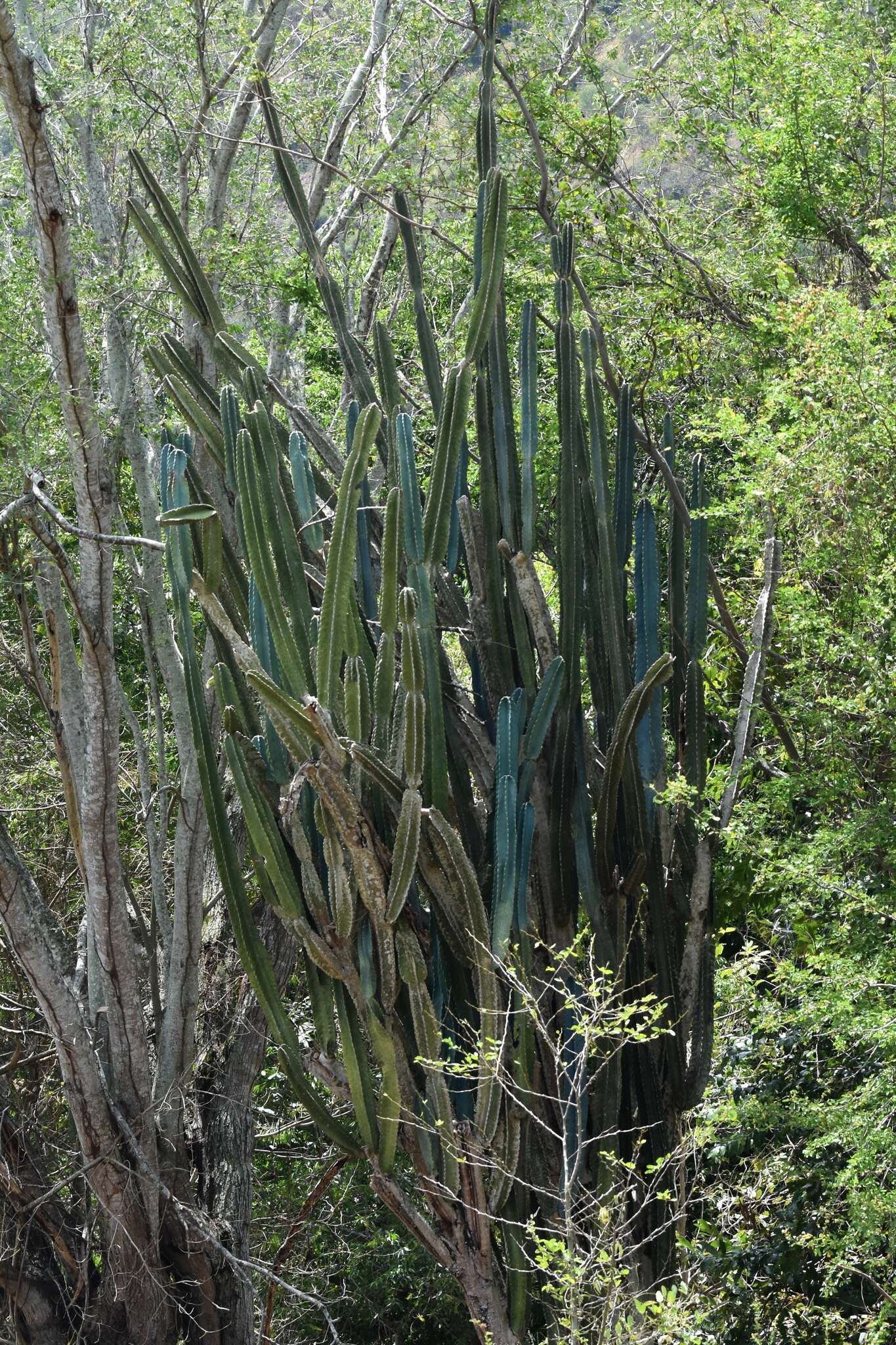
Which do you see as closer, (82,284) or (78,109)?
(82,284)

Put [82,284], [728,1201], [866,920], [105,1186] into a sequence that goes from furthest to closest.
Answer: [82,284], [728,1201], [105,1186], [866,920]

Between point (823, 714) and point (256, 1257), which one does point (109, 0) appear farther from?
point (256, 1257)

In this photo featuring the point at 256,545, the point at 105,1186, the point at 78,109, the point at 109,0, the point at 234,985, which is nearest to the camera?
the point at 256,545

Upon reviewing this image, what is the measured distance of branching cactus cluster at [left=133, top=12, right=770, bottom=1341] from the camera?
338 centimetres

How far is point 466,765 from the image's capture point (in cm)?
389

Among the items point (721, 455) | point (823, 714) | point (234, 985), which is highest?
point (721, 455)

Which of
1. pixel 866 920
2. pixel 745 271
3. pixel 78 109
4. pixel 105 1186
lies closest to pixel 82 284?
pixel 78 109

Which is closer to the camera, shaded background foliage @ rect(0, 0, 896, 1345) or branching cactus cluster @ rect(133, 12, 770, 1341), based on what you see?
branching cactus cluster @ rect(133, 12, 770, 1341)

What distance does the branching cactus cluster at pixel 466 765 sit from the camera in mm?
3377

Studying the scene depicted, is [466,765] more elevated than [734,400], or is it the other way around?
[734,400]

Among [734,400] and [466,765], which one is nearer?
[466,765]

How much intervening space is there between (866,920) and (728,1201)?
1.42m

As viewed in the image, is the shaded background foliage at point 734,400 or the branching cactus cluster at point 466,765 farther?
the shaded background foliage at point 734,400

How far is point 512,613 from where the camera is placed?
12.7 ft
